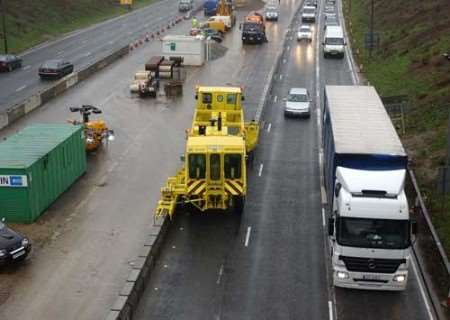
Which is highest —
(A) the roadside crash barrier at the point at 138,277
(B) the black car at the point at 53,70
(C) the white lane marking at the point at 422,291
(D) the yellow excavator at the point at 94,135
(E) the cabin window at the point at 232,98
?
(E) the cabin window at the point at 232,98

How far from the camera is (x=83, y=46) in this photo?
76312mm

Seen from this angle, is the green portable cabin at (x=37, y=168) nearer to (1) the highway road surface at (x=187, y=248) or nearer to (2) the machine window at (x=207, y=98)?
(1) the highway road surface at (x=187, y=248)

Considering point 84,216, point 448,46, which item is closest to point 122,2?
point 448,46

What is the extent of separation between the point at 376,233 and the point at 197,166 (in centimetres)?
879

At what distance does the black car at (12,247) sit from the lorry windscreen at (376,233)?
10.7 metres

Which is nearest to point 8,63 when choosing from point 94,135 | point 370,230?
point 94,135

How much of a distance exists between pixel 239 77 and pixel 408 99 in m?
16.6

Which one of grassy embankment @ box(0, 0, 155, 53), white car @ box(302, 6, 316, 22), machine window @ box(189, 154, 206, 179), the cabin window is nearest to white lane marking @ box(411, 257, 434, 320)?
machine window @ box(189, 154, 206, 179)

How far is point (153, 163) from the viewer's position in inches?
1412

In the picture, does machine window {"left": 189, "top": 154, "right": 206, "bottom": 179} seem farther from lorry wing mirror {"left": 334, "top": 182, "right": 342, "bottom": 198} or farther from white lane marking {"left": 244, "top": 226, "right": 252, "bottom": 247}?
lorry wing mirror {"left": 334, "top": 182, "right": 342, "bottom": 198}

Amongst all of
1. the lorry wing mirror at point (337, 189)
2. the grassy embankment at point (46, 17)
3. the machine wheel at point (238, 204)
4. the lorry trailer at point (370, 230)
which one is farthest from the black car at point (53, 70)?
the lorry wing mirror at point (337, 189)

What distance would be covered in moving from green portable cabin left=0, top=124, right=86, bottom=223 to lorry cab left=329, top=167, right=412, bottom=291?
41.0 ft

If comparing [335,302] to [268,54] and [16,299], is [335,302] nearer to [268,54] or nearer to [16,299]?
[16,299]

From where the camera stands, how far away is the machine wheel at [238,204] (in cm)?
2877
